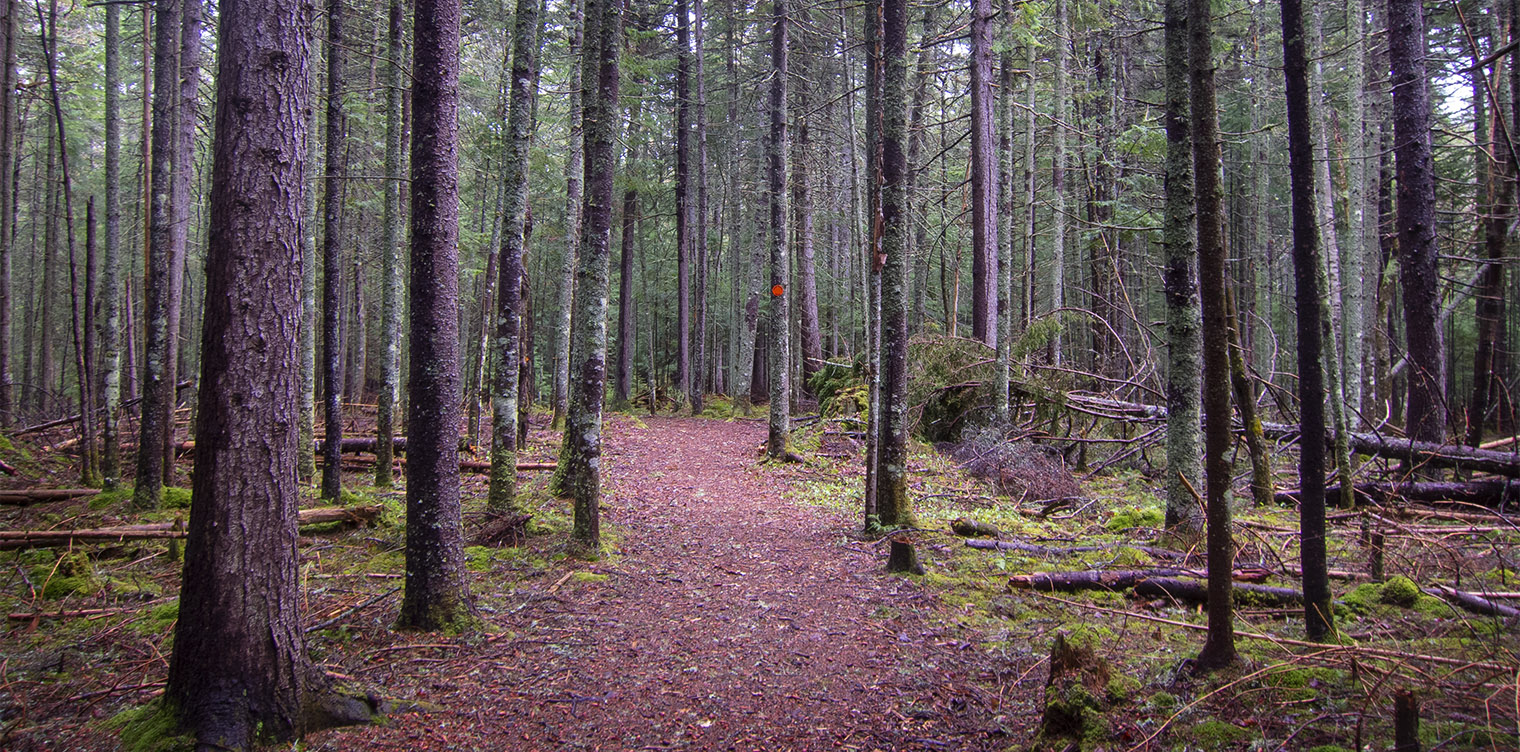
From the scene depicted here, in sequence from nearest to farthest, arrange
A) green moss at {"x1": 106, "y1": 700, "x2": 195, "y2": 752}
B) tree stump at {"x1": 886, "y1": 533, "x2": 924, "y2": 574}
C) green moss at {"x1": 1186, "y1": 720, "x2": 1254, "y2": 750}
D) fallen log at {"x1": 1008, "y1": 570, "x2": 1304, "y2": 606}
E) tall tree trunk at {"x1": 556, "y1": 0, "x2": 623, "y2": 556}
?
green moss at {"x1": 1186, "y1": 720, "x2": 1254, "y2": 750} → green moss at {"x1": 106, "y1": 700, "x2": 195, "y2": 752} → fallen log at {"x1": 1008, "y1": 570, "x2": 1304, "y2": 606} → tree stump at {"x1": 886, "y1": 533, "x2": 924, "y2": 574} → tall tree trunk at {"x1": 556, "y1": 0, "x2": 623, "y2": 556}

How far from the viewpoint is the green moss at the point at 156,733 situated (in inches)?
122

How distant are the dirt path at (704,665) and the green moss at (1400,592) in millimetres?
2798

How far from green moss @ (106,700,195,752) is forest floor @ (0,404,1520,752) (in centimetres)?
11

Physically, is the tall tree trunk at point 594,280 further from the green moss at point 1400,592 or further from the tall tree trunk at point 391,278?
the green moss at point 1400,592

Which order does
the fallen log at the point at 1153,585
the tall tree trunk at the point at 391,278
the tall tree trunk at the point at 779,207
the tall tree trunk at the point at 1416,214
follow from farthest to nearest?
the tall tree trunk at the point at 779,207 < the tall tree trunk at the point at 391,278 < the tall tree trunk at the point at 1416,214 < the fallen log at the point at 1153,585

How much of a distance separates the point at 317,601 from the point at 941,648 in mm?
4751

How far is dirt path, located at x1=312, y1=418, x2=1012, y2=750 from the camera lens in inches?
147

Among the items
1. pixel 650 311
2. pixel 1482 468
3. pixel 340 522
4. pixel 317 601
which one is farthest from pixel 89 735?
pixel 650 311

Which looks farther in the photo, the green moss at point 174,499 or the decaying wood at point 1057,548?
the green moss at point 174,499

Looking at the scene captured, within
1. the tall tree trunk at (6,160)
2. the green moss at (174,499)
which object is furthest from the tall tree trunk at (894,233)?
the tall tree trunk at (6,160)

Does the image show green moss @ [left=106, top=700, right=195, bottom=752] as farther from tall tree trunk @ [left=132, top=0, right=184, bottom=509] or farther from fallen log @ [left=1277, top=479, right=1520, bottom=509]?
fallen log @ [left=1277, top=479, right=1520, bottom=509]

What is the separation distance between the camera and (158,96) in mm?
7938

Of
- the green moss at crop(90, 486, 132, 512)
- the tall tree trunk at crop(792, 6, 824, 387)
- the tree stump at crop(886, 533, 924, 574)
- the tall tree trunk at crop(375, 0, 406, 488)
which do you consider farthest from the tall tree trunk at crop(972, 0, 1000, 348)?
the green moss at crop(90, 486, 132, 512)

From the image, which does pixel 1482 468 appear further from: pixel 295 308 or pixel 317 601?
pixel 317 601
